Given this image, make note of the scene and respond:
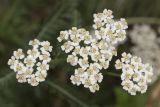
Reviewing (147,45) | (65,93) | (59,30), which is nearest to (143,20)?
(147,45)

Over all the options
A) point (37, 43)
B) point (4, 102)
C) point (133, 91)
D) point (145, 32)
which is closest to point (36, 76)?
point (37, 43)

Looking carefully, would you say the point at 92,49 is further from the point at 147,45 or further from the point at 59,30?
the point at 147,45

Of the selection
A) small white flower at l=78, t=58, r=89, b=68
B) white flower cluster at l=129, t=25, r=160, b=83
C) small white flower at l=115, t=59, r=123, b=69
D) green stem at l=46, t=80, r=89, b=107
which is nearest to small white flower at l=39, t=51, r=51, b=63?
small white flower at l=78, t=58, r=89, b=68

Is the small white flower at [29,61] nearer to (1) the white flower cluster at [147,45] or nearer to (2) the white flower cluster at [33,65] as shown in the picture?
(2) the white flower cluster at [33,65]

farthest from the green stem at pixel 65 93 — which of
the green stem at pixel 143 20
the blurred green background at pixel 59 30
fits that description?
the green stem at pixel 143 20

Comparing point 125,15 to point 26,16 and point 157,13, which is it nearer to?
point 157,13

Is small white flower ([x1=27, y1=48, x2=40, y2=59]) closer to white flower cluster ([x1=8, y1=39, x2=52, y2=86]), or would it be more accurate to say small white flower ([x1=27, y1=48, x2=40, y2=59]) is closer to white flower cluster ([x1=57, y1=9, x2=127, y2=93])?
white flower cluster ([x1=8, y1=39, x2=52, y2=86])
